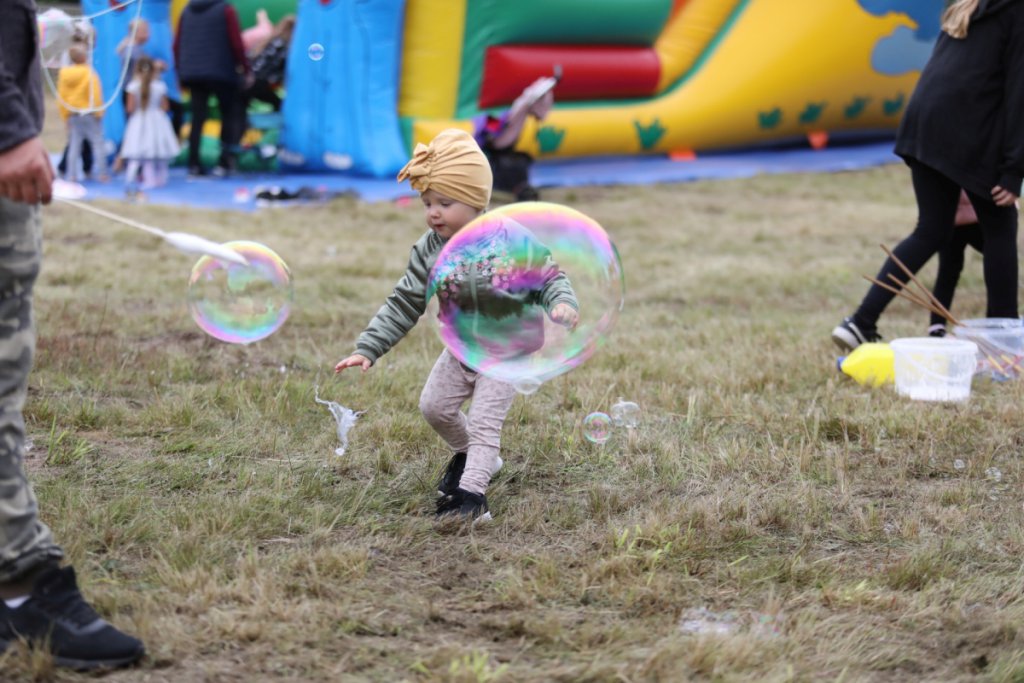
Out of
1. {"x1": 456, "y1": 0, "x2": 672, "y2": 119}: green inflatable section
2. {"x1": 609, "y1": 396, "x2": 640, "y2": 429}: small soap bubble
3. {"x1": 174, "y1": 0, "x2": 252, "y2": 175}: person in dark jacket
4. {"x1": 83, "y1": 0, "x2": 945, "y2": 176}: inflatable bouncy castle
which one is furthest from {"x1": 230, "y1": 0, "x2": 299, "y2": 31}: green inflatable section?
{"x1": 609, "y1": 396, "x2": 640, "y2": 429}: small soap bubble

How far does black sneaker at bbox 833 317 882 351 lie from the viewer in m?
4.74

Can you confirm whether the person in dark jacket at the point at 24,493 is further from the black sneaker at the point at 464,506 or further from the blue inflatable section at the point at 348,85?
the blue inflatable section at the point at 348,85

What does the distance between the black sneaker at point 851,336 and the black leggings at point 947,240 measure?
0.09ft

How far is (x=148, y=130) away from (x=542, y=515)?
847cm

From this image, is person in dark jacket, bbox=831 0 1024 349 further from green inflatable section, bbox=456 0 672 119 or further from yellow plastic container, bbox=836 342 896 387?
green inflatable section, bbox=456 0 672 119

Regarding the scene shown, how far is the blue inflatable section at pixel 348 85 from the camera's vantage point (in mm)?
10789

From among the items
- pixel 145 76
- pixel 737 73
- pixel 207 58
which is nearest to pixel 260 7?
pixel 207 58

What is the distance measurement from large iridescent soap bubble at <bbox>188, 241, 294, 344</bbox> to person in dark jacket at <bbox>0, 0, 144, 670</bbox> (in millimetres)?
1569

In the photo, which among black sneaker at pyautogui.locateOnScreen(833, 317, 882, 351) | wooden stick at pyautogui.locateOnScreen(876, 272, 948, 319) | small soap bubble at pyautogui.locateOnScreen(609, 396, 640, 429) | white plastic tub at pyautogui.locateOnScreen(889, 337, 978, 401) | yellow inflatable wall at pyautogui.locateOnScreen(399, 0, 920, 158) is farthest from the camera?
yellow inflatable wall at pyautogui.locateOnScreen(399, 0, 920, 158)

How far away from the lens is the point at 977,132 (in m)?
4.34

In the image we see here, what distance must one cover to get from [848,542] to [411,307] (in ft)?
4.18

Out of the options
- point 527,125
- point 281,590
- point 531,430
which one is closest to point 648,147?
point 527,125

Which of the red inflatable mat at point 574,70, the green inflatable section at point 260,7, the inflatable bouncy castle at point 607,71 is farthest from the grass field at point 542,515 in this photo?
the green inflatable section at point 260,7

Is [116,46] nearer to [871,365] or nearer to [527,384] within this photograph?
[871,365]
